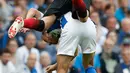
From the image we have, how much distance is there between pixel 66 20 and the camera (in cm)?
934

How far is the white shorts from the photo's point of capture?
9305mm

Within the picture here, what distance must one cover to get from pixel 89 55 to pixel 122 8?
561 centimetres

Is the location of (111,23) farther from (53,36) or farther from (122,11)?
(53,36)

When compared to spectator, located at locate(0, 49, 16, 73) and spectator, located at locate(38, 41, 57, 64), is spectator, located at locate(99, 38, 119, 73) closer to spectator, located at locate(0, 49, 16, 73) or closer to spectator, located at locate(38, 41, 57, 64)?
spectator, located at locate(38, 41, 57, 64)

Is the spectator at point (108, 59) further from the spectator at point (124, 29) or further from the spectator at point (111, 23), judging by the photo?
the spectator at point (111, 23)

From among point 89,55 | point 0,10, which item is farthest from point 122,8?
point 89,55

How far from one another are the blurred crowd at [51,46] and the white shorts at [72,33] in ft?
6.32

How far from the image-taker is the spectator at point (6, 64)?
11.9 metres

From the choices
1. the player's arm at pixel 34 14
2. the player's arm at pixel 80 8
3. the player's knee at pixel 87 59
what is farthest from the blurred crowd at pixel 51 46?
the player's arm at pixel 80 8

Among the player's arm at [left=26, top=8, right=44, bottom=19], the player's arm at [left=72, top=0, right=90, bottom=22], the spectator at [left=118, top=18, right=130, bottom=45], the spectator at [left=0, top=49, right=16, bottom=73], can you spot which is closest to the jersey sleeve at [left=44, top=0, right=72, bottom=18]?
the player's arm at [left=26, top=8, right=44, bottom=19]

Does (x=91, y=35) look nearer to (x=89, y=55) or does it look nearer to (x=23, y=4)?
(x=89, y=55)

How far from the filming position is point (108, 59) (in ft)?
43.1

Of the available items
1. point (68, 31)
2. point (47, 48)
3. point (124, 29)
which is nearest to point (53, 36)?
point (68, 31)

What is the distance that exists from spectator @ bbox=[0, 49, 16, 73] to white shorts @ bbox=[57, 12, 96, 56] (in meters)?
2.75
